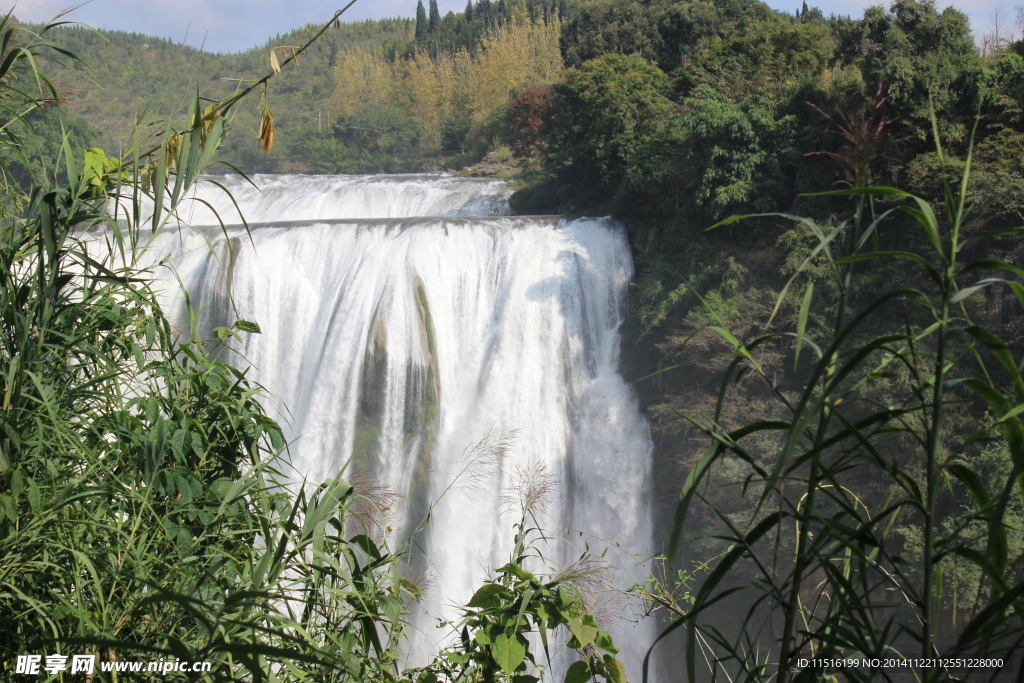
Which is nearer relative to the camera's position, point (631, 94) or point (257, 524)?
point (257, 524)

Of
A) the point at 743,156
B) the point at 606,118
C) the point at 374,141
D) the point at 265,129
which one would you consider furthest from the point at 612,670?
the point at 374,141

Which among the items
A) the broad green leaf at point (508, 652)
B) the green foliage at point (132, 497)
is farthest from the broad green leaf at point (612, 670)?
the green foliage at point (132, 497)

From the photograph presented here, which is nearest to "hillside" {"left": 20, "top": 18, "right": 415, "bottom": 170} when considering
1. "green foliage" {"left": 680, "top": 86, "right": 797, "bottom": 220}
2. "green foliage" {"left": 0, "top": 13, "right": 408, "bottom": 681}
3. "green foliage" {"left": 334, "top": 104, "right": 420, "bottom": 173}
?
"green foliage" {"left": 334, "top": 104, "right": 420, "bottom": 173}

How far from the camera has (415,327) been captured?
463 inches

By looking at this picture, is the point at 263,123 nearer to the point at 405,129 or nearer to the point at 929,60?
the point at 929,60

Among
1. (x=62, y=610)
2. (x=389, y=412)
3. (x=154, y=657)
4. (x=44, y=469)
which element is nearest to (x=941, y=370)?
(x=154, y=657)

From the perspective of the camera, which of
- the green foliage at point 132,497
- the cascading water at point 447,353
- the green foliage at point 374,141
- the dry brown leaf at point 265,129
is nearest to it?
the green foliage at point 132,497

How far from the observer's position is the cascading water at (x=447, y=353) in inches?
447

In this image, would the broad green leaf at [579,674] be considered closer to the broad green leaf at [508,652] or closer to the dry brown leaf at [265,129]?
the broad green leaf at [508,652]

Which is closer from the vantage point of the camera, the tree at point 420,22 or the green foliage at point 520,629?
the green foliage at point 520,629

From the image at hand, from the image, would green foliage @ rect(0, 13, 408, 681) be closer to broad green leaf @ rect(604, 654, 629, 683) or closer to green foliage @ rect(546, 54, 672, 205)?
broad green leaf @ rect(604, 654, 629, 683)

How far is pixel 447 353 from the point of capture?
12.1 metres

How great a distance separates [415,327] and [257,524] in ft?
32.6

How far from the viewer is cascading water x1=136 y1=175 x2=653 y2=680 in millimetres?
11359
